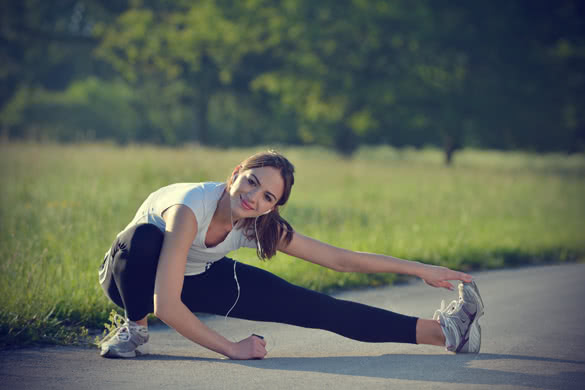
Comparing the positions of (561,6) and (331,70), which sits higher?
(561,6)

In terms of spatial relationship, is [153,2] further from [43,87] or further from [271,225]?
[271,225]

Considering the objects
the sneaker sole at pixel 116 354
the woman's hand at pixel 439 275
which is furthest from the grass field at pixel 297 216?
the woman's hand at pixel 439 275

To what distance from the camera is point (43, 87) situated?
194 ft

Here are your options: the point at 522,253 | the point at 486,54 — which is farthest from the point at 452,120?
the point at 522,253

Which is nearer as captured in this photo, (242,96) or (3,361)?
(3,361)

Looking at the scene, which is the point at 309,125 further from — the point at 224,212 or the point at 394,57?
the point at 224,212

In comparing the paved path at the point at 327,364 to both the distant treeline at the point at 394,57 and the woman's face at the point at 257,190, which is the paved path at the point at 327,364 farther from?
the distant treeline at the point at 394,57

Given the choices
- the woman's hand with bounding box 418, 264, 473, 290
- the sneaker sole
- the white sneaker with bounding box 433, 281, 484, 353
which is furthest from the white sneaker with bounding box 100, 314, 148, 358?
the white sneaker with bounding box 433, 281, 484, 353

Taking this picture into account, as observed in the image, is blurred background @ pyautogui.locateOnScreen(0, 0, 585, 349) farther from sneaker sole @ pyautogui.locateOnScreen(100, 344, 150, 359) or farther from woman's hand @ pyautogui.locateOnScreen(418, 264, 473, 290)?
woman's hand @ pyautogui.locateOnScreen(418, 264, 473, 290)

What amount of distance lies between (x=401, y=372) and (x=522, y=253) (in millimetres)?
5084

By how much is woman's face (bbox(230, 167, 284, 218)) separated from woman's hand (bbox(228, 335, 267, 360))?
740 millimetres

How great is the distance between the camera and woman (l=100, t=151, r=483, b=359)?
3547 mm

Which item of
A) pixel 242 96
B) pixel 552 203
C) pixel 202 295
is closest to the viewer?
pixel 202 295

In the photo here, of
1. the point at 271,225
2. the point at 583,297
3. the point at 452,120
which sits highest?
the point at 452,120
